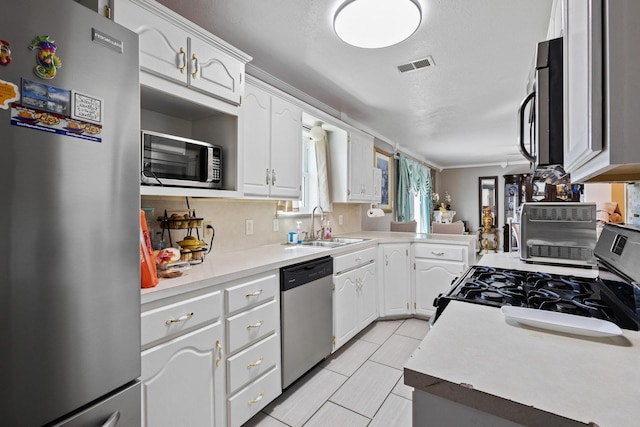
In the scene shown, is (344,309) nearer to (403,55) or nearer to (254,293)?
(254,293)

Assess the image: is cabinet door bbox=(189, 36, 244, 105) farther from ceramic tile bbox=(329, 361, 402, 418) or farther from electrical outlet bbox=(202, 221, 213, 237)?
ceramic tile bbox=(329, 361, 402, 418)

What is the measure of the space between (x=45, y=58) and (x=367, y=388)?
2.30 m

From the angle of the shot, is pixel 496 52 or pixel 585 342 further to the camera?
pixel 496 52

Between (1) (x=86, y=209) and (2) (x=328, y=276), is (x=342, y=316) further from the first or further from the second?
(1) (x=86, y=209)

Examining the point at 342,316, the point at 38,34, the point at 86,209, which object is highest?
the point at 38,34

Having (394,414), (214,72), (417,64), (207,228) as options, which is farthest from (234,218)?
(417,64)

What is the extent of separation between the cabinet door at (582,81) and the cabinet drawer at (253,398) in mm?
1723

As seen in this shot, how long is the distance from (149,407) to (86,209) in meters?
0.83

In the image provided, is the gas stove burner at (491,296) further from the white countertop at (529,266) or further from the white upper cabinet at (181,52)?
the white upper cabinet at (181,52)

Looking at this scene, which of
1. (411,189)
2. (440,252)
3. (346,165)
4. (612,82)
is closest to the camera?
(612,82)

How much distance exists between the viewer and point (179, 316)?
131 centimetres

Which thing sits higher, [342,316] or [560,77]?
[560,77]

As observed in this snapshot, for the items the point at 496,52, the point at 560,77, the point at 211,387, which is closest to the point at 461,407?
the point at 560,77

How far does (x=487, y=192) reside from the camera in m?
7.93
